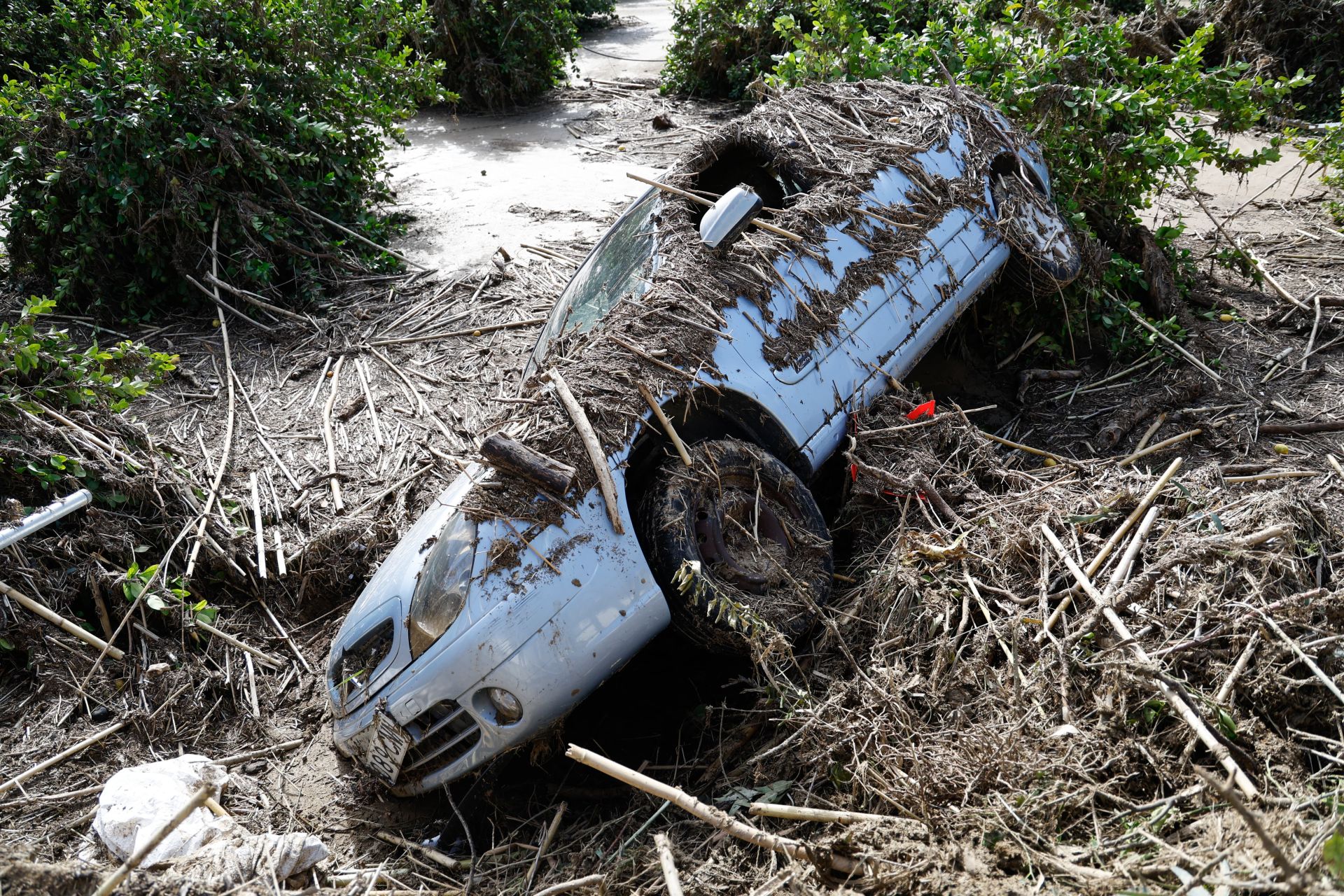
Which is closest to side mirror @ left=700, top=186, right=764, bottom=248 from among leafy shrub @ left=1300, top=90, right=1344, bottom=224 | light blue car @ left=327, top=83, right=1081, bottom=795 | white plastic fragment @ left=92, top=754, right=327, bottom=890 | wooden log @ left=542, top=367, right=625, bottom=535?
light blue car @ left=327, top=83, right=1081, bottom=795

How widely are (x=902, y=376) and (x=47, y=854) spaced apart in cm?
441

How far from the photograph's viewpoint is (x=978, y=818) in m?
3.04

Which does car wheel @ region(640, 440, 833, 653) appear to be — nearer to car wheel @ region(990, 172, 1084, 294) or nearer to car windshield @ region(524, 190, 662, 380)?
car windshield @ region(524, 190, 662, 380)

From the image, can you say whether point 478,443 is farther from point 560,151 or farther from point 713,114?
point 713,114

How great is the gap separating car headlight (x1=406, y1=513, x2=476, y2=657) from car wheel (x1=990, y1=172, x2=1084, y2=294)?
3831 mm

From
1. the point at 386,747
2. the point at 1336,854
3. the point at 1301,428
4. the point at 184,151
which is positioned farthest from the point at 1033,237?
the point at 184,151

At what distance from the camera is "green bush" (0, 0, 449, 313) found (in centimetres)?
727

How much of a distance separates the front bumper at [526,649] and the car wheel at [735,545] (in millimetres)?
175

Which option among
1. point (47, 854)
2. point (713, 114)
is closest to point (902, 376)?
point (47, 854)

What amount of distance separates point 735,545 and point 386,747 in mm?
1653

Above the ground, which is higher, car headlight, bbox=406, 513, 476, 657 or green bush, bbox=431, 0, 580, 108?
green bush, bbox=431, 0, 580, 108

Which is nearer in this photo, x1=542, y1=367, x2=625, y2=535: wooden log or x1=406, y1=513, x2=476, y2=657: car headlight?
x1=406, y1=513, x2=476, y2=657: car headlight

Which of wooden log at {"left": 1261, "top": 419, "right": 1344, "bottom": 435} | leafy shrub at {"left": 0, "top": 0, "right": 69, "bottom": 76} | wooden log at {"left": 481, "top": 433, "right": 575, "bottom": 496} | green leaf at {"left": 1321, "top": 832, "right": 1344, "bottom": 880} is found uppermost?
leafy shrub at {"left": 0, "top": 0, "right": 69, "bottom": 76}

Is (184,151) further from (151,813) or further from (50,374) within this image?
(151,813)
